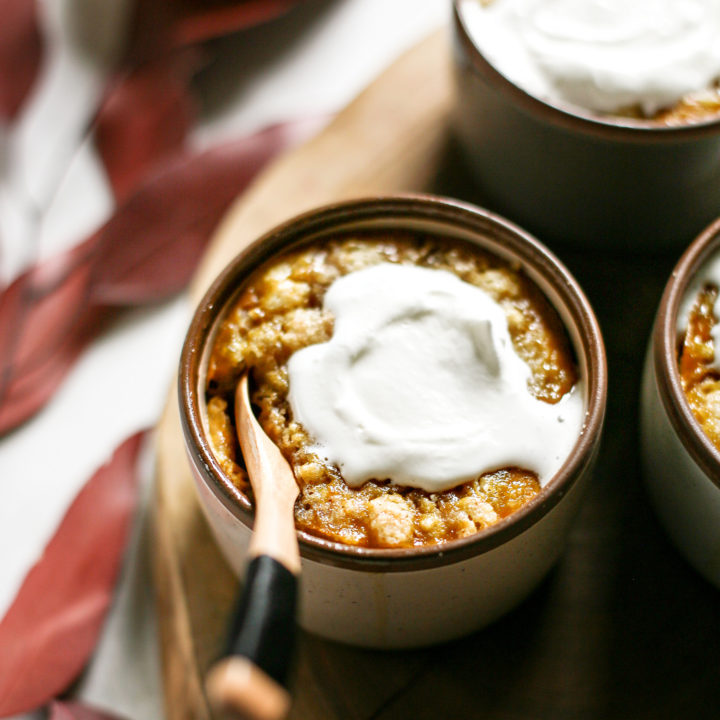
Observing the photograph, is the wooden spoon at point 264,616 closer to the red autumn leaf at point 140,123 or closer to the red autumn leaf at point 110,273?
the red autumn leaf at point 110,273

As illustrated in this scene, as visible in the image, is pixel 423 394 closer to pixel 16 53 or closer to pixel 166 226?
pixel 166 226

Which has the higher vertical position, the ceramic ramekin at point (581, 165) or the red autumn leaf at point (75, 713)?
the ceramic ramekin at point (581, 165)

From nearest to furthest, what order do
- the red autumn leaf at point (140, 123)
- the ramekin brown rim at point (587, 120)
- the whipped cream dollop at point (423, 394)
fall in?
1. the whipped cream dollop at point (423, 394)
2. the ramekin brown rim at point (587, 120)
3. the red autumn leaf at point (140, 123)

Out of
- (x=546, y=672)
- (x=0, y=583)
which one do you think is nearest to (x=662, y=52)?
(x=546, y=672)

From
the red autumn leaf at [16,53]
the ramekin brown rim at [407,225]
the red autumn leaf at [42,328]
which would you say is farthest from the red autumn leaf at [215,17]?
Result: the ramekin brown rim at [407,225]

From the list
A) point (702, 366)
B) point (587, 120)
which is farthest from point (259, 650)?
point (587, 120)

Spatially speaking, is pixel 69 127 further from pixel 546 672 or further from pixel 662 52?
pixel 546 672

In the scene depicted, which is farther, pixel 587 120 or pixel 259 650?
pixel 587 120

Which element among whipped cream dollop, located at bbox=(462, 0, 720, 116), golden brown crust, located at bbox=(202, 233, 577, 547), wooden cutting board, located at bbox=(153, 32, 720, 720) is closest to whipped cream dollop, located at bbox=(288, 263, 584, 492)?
golden brown crust, located at bbox=(202, 233, 577, 547)
